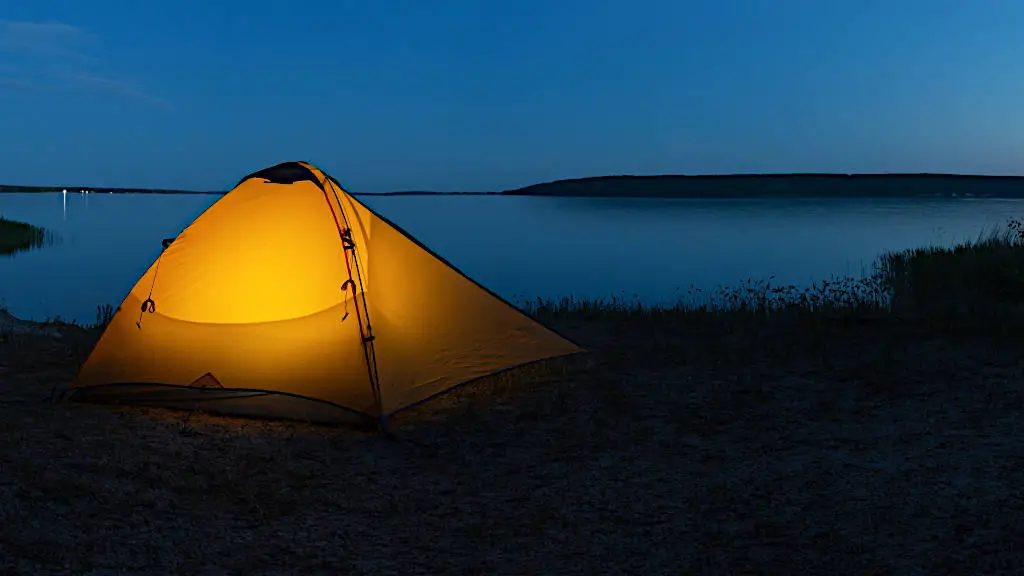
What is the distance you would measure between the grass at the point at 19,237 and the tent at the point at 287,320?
112ft

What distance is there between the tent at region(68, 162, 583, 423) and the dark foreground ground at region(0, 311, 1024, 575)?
301 millimetres

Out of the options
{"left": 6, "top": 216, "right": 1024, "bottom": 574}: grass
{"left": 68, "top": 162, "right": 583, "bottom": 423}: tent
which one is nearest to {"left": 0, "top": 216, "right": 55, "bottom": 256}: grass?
{"left": 6, "top": 216, "right": 1024, "bottom": 574}: grass

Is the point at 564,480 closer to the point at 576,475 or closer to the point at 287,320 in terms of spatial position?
the point at 576,475

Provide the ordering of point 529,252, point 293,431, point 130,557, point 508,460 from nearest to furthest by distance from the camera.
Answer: point 130,557
point 508,460
point 293,431
point 529,252

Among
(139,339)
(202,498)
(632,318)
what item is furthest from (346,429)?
(632,318)

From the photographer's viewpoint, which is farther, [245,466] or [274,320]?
[274,320]

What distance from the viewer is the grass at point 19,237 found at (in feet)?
126

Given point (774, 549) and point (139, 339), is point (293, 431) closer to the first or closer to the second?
point (139, 339)

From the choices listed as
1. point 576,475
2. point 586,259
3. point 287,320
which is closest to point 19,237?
point 586,259

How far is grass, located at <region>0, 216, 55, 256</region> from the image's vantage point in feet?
126

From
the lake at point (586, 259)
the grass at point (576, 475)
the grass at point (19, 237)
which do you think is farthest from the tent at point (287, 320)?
the grass at point (19, 237)

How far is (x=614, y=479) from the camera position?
6.01 metres

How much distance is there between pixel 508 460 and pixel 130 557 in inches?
110

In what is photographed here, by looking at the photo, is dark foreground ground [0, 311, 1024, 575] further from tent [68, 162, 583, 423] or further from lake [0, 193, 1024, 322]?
lake [0, 193, 1024, 322]
